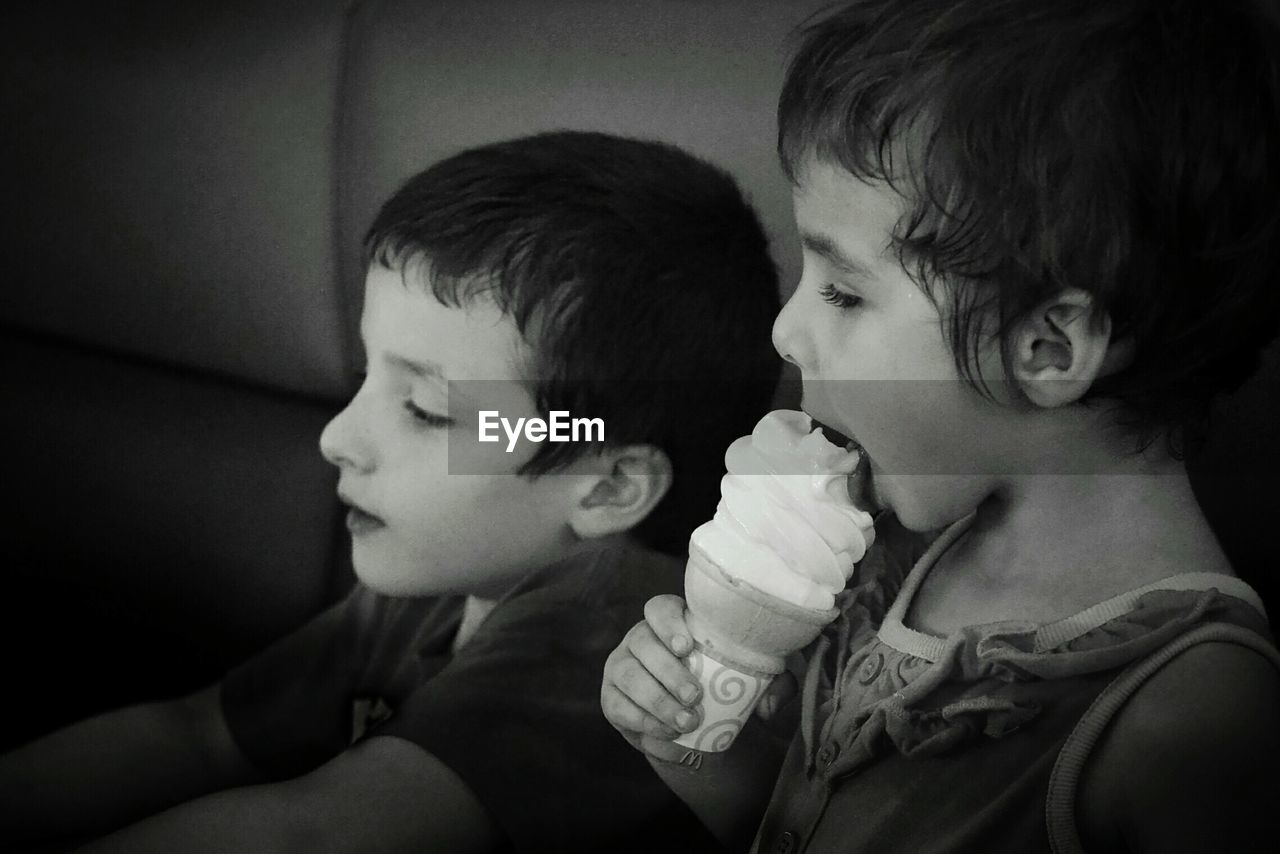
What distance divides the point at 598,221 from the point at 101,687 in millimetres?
458

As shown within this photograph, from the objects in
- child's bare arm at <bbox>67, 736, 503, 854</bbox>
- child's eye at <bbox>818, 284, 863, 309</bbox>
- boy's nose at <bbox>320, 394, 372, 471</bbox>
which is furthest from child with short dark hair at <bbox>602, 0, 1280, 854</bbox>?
boy's nose at <bbox>320, 394, 372, 471</bbox>

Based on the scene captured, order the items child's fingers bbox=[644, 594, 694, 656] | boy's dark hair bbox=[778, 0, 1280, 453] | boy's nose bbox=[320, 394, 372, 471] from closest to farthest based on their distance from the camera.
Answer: boy's dark hair bbox=[778, 0, 1280, 453], child's fingers bbox=[644, 594, 694, 656], boy's nose bbox=[320, 394, 372, 471]

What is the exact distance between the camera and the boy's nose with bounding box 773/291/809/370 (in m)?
0.59

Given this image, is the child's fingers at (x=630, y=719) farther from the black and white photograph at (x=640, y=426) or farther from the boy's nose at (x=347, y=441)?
the boy's nose at (x=347, y=441)

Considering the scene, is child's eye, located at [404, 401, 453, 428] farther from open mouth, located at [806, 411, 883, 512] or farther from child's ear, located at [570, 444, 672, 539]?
open mouth, located at [806, 411, 883, 512]

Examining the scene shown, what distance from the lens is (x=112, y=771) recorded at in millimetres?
764

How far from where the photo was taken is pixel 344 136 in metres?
0.75

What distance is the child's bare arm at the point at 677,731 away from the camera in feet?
1.94

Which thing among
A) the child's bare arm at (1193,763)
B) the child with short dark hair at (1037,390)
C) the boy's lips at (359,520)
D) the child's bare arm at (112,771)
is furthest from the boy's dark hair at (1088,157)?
the child's bare arm at (112,771)

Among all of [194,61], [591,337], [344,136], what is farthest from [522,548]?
[194,61]

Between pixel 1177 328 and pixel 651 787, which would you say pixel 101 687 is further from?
pixel 1177 328

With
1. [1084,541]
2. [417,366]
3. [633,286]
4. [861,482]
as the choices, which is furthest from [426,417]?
[1084,541]

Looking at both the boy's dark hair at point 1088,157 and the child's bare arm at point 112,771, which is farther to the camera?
the child's bare arm at point 112,771

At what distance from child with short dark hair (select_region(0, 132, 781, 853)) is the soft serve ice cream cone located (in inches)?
3.5
